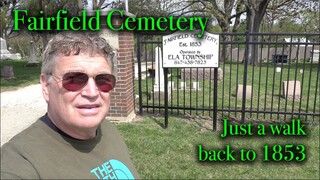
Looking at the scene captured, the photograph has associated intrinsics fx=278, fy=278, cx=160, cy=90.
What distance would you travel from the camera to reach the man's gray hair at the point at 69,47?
49.5 inches

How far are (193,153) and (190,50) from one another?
171 cm

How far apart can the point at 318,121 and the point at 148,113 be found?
11.3 feet

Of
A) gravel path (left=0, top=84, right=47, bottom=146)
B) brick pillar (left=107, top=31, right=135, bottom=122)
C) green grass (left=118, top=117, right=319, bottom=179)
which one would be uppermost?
brick pillar (left=107, top=31, right=135, bottom=122)

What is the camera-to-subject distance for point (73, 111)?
4.12ft

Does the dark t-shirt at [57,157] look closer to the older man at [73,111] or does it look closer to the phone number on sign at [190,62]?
the older man at [73,111]

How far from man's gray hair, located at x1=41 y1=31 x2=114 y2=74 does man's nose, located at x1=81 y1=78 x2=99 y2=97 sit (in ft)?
0.42

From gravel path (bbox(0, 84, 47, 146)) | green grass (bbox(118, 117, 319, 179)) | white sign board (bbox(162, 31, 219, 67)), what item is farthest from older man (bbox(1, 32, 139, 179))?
gravel path (bbox(0, 84, 47, 146))

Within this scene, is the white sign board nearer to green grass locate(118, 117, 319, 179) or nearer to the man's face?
green grass locate(118, 117, 319, 179)

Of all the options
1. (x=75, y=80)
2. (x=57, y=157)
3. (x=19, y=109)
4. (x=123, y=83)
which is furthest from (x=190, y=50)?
(x=19, y=109)

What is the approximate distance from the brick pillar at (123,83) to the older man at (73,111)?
3.70m

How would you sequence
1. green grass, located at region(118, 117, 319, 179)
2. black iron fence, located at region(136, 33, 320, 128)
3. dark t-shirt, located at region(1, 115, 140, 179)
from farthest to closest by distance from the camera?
black iron fence, located at region(136, 33, 320, 128)
green grass, located at region(118, 117, 319, 179)
dark t-shirt, located at region(1, 115, 140, 179)

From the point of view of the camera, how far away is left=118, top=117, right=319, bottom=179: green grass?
11.6 feet

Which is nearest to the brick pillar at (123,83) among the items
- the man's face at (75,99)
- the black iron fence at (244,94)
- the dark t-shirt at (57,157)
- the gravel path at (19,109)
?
the black iron fence at (244,94)

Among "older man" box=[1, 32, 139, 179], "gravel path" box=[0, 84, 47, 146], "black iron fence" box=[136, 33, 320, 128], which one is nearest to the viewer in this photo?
"older man" box=[1, 32, 139, 179]
